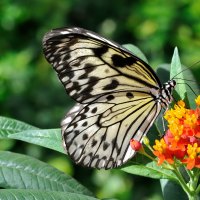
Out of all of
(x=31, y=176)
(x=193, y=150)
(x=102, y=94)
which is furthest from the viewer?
(x=102, y=94)

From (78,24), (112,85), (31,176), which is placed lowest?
(31,176)

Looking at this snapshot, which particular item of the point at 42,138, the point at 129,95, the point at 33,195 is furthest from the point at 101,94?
the point at 33,195

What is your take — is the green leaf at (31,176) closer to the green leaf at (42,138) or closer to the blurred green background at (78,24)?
the green leaf at (42,138)

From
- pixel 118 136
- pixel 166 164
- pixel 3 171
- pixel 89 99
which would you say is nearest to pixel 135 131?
pixel 118 136

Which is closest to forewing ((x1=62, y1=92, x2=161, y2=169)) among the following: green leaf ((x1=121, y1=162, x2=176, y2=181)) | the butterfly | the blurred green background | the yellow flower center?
the butterfly

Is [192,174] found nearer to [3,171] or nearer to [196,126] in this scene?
[196,126]

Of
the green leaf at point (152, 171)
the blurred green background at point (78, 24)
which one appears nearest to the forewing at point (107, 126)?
the green leaf at point (152, 171)

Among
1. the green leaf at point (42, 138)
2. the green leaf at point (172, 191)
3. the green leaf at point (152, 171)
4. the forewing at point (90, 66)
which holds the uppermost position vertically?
the forewing at point (90, 66)

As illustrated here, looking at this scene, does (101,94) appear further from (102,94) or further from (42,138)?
(42,138)
